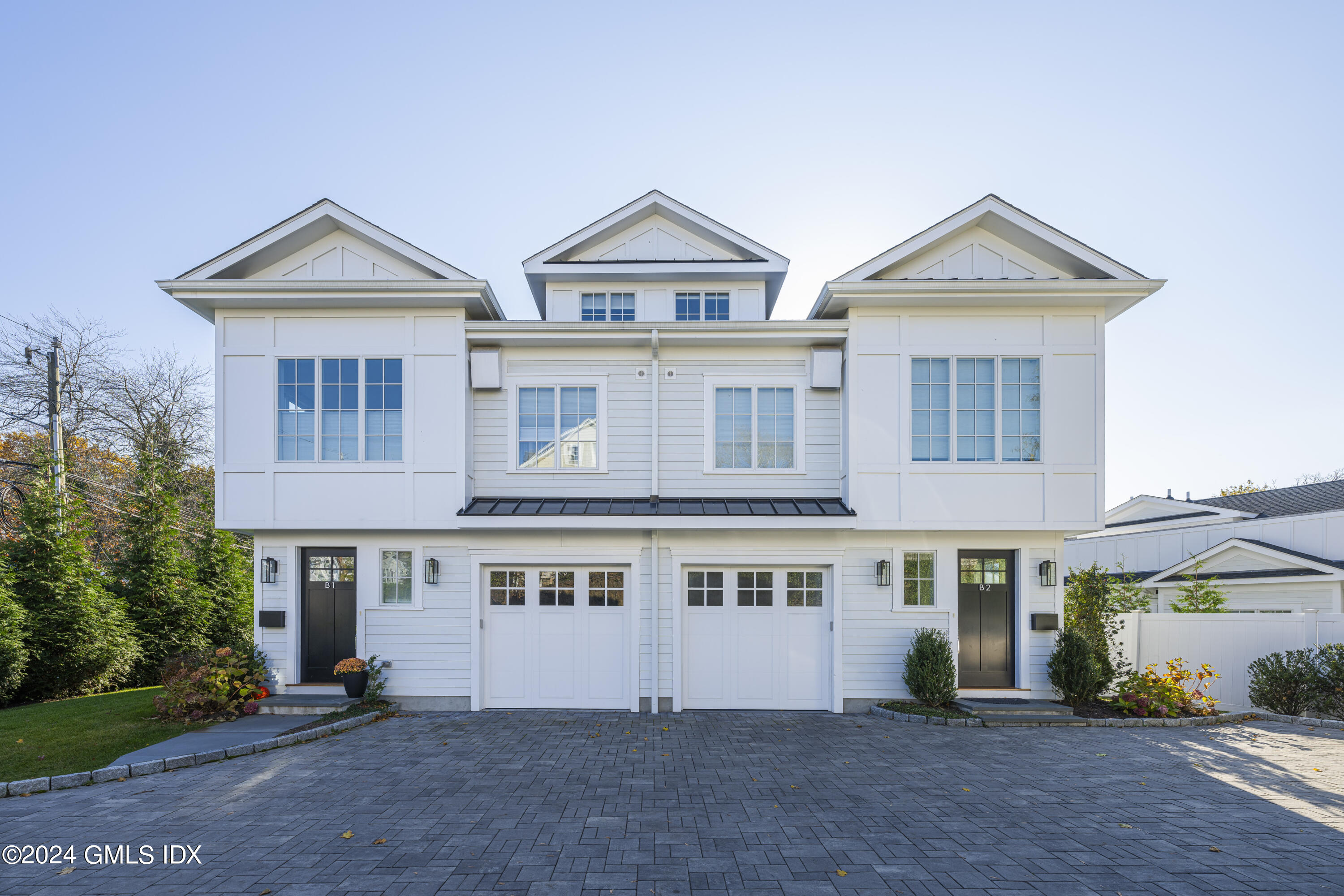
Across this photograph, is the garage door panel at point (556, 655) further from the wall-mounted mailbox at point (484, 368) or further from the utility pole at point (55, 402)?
the utility pole at point (55, 402)

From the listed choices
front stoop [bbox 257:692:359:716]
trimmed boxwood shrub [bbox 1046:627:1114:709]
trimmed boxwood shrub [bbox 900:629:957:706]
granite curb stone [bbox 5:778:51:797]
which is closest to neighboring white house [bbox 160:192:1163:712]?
trimmed boxwood shrub [bbox 1046:627:1114:709]

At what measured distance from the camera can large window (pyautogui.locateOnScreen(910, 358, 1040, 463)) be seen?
999 cm

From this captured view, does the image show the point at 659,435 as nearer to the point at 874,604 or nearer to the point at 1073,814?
the point at 874,604

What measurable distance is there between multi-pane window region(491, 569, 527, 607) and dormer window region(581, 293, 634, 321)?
4505mm

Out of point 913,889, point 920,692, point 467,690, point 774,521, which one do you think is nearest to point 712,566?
point 774,521

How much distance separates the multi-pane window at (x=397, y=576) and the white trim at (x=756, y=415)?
481 centimetres

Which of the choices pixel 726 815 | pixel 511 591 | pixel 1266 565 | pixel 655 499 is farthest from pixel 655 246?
pixel 1266 565

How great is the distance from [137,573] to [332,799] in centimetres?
1016

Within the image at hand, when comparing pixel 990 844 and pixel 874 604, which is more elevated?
pixel 874 604

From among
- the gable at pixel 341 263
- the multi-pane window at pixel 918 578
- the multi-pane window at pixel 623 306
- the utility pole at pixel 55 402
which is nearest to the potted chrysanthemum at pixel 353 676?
the gable at pixel 341 263

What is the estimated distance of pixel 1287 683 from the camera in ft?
31.2

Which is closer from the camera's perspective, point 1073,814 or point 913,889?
point 913,889

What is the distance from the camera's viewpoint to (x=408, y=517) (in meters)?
9.95

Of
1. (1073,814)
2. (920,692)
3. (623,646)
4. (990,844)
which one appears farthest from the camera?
(623,646)
